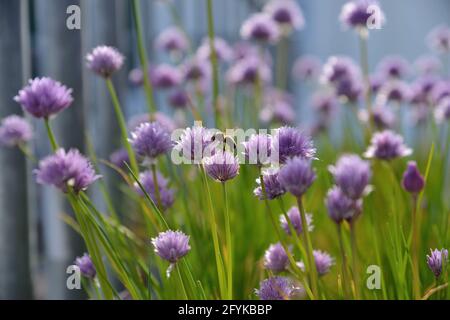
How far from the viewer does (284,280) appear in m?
0.78

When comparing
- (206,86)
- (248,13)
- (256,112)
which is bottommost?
(256,112)

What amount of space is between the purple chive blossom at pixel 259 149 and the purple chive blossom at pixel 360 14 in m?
0.57

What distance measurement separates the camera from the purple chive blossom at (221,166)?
0.69 m

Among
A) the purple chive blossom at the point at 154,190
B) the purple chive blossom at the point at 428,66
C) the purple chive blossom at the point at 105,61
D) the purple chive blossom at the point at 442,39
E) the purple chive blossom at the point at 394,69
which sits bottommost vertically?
the purple chive blossom at the point at 154,190

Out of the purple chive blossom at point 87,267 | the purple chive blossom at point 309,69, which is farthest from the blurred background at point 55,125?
the purple chive blossom at point 309,69

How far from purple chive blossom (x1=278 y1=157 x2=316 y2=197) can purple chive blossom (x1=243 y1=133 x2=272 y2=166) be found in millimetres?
61

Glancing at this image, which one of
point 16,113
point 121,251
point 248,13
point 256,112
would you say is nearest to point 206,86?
point 256,112

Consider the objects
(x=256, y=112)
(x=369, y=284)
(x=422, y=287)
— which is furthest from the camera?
(x=256, y=112)

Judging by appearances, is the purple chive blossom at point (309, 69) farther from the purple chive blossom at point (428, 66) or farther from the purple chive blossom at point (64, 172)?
the purple chive blossom at point (64, 172)

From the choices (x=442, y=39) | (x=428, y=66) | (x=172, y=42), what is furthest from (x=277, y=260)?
(x=428, y=66)

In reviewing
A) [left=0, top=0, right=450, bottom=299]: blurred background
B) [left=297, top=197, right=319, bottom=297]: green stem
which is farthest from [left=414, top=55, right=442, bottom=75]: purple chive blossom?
[left=297, top=197, right=319, bottom=297]: green stem

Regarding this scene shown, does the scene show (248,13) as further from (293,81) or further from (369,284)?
(369,284)

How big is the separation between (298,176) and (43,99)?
0.33 meters
